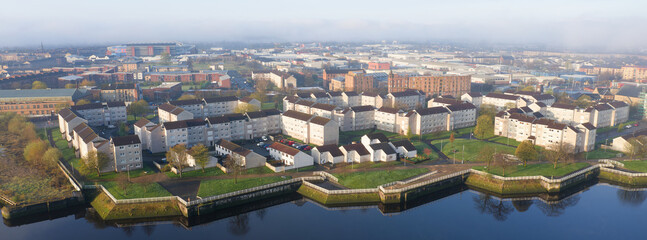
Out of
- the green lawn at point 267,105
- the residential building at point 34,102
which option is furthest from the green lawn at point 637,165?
the residential building at point 34,102

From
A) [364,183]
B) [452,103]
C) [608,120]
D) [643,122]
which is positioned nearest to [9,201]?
[364,183]

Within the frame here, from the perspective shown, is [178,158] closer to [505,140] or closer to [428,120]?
[428,120]

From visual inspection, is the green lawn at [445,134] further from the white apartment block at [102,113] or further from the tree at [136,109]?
the tree at [136,109]

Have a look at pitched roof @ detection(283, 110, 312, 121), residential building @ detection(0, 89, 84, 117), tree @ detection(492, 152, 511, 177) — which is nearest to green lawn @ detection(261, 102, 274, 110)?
pitched roof @ detection(283, 110, 312, 121)

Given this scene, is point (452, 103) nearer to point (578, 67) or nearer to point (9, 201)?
point (9, 201)

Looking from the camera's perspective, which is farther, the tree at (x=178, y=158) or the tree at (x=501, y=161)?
the tree at (x=501, y=161)

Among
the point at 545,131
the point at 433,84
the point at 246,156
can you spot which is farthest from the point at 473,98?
the point at 246,156
